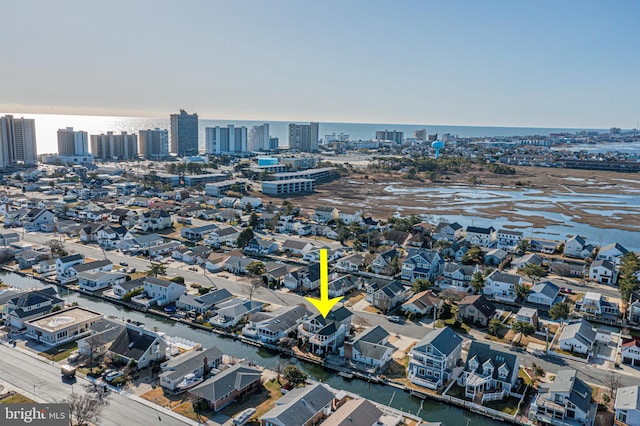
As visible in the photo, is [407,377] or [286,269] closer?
[407,377]

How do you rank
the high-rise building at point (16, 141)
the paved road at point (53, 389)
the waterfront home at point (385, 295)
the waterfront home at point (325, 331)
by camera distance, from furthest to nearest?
the high-rise building at point (16, 141) → the waterfront home at point (385, 295) → the waterfront home at point (325, 331) → the paved road at point (53, 389)

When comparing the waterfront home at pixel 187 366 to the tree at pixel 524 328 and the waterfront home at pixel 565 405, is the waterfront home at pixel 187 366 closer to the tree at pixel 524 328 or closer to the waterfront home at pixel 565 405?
the waterfront home at pixel 565 405

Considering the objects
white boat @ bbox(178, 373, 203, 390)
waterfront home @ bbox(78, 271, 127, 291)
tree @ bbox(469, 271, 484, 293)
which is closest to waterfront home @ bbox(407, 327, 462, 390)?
white boat @ bbox(178, 373, 203, 390)

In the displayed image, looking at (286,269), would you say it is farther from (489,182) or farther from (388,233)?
(489,182)

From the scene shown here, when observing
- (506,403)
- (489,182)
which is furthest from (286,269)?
(489,182)

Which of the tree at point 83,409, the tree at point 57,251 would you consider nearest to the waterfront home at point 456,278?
the tree at point 83,409
